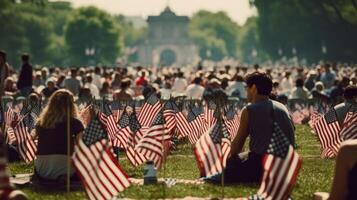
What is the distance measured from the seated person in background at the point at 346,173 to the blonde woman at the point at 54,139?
5742 millimetres

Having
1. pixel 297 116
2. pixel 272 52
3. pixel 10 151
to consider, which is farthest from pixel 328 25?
pixel 10 151

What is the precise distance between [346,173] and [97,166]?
3.56 meters

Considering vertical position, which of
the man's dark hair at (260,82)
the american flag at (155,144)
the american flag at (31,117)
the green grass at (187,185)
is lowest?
the green grass at (187,185)

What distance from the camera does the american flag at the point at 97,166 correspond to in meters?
11.7

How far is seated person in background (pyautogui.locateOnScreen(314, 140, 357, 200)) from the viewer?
8602 mm

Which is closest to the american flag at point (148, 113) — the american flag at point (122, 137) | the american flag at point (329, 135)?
the american flag at point (122, 137)

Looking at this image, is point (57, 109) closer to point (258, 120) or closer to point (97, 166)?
point (258, 120)

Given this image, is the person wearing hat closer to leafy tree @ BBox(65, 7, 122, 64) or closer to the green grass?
the green grass

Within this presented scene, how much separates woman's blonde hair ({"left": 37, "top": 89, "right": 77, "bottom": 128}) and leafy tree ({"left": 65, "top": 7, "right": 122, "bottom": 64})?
157m

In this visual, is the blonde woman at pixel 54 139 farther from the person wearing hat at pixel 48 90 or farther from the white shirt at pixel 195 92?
the white shirt at pixel 195 92

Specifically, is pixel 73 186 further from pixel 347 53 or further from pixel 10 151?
pixel 347 53

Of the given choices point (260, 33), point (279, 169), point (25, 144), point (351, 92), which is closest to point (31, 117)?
point (25, 144)

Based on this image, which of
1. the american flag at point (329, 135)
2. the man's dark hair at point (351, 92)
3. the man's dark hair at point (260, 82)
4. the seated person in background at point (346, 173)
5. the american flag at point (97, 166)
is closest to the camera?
the seated person in background at point (346, 173)

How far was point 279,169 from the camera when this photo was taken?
10844 mm
